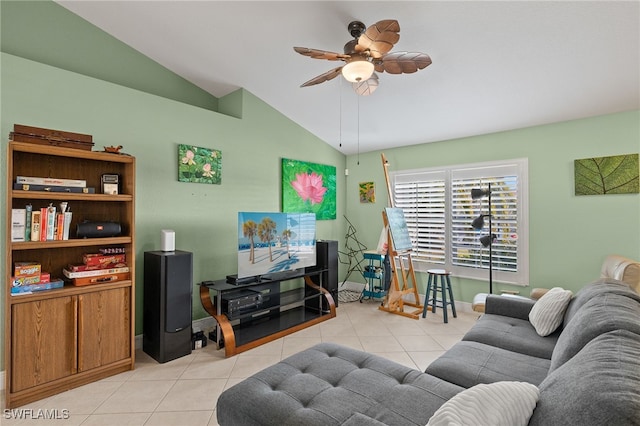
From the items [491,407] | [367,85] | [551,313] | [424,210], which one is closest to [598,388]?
[491,407]

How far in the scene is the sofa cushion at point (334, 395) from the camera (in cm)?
132

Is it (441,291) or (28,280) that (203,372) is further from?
(441,291)

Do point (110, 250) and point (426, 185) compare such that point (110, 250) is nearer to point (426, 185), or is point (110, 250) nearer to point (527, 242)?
point (426, 185)

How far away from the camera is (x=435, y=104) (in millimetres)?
3463

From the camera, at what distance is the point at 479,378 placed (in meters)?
1.62

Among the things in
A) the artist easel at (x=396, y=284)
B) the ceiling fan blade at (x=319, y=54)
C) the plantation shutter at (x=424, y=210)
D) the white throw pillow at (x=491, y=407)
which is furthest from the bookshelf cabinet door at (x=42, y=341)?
the plantation shutter at (x=424, y=210)

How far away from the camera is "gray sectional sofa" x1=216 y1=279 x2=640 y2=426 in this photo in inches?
34.4

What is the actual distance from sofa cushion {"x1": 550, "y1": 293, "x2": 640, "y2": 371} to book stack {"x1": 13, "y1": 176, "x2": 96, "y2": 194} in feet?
10.8

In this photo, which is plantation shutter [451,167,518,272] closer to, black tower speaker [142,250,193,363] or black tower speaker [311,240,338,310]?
black tower speaker [311,240,338,310]

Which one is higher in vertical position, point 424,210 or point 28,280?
point 424,210

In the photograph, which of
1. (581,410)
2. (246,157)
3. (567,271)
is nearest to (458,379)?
(581,410)

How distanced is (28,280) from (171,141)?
170 centimetres

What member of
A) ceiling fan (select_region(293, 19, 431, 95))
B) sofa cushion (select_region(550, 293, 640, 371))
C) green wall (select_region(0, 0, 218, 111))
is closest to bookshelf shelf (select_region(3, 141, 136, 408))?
green wall (select_region(0, 0, 218, 111))

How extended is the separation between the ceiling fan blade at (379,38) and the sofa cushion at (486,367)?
2010mm
